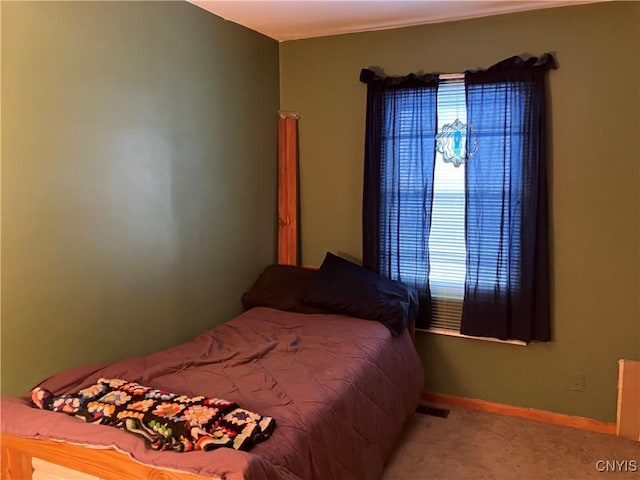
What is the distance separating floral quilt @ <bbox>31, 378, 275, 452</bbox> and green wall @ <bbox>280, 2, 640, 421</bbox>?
1906 millimetres

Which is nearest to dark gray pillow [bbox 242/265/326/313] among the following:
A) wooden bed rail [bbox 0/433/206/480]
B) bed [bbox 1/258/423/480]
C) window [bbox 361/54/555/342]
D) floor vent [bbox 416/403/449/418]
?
bed [bbox 1/258/423/480]

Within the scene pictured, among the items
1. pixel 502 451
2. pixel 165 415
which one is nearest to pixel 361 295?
pixel 502 451

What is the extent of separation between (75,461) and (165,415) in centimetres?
30

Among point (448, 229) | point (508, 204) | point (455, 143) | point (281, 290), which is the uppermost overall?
point (455, 143)

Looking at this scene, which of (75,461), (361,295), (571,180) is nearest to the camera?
(75,461)

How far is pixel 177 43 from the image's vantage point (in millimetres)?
2854

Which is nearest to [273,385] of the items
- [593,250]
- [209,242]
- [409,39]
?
[209,242]

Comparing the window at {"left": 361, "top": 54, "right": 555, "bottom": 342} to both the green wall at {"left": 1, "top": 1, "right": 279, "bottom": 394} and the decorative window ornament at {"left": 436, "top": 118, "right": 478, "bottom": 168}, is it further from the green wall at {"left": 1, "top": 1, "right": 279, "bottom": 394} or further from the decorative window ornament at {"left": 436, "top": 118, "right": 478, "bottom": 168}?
the green wall at {"left": 1, "top": 1, "right": 279, "bottom": 394}

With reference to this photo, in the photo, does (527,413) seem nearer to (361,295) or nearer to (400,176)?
(361,295)

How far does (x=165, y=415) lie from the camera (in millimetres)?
1832

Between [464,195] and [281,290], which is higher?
[464,195]

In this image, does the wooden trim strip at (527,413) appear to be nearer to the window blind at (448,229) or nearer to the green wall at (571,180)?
the green wall at (571,180)

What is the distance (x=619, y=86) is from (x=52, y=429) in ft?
10.1

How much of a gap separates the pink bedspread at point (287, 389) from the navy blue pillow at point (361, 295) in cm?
8
